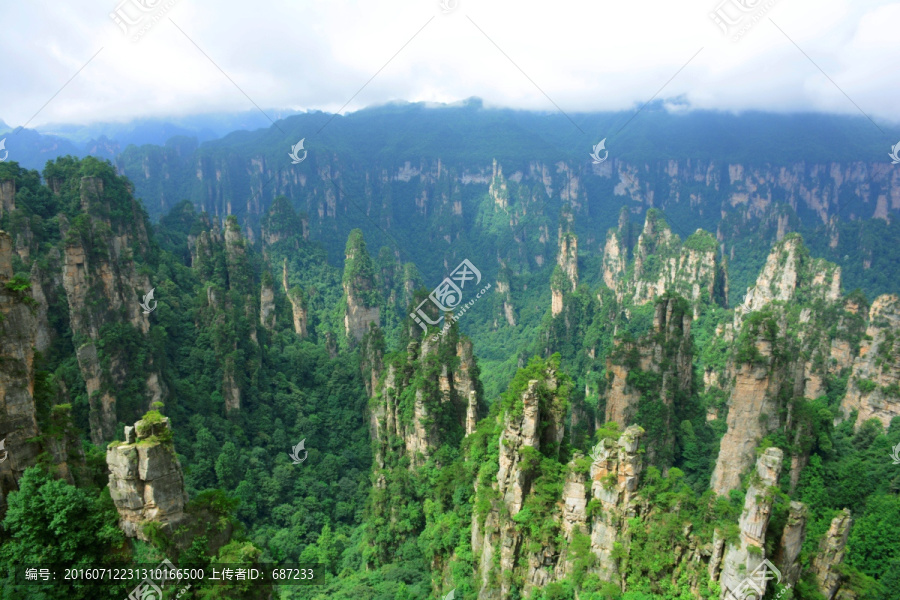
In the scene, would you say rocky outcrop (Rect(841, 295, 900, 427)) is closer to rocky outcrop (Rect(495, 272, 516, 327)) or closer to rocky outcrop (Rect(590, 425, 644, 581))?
rocky outcrop (Rect(590, 425, 644, 581))

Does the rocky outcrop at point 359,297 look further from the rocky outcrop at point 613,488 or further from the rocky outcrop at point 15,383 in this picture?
the rocky outcrop at point 15,383

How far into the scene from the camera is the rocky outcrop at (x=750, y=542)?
15.4m

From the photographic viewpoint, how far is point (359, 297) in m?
70.1

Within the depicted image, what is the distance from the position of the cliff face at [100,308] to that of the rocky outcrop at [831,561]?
32973mm

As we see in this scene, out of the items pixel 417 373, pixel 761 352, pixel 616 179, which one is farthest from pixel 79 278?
pixel 616 179

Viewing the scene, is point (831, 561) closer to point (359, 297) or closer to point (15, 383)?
point (15, 383)

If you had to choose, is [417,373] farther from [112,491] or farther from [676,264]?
[676,264]

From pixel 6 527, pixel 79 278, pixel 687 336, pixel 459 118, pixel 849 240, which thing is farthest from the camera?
pixel 459 118

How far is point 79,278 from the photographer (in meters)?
31.3

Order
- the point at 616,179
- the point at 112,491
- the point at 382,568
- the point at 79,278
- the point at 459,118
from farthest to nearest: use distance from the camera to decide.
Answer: the point at 459,118
the point at 616,179
the point at 79,278
the point at 382,568
the point at 112,491

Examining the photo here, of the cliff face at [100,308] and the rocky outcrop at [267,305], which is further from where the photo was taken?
the rocky outcrop at [267,305]

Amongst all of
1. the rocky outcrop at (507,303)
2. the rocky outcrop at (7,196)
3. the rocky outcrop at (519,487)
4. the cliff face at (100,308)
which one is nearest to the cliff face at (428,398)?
the rocky outcrop at (519,487)

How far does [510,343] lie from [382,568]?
61.9 m

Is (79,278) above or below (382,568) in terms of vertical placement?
above
